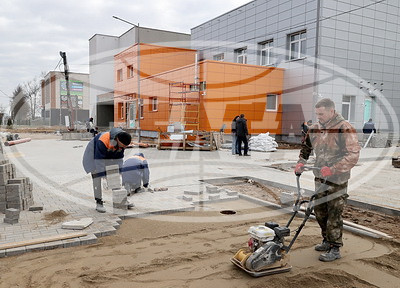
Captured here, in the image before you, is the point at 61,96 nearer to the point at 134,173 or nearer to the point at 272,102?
the point at 272,102

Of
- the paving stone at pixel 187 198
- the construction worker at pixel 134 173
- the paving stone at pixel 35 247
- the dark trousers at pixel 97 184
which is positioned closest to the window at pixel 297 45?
the construction worker at pixel 134 173

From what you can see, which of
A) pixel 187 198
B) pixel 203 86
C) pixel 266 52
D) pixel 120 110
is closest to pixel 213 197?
pixel 187 198

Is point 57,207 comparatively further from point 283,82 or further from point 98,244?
point 283,82

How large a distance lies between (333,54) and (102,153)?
16.8 m

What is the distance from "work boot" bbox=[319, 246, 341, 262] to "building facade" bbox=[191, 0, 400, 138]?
15.8m

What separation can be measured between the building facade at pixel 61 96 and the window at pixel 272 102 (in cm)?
4938

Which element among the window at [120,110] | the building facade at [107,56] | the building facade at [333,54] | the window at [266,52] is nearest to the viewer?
the building facade at [333,54]

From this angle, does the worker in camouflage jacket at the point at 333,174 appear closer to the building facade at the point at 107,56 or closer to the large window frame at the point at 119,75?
the large window frame at the point at 119,75

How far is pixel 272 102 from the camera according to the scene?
20875 mm

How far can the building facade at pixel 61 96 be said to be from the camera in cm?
6475

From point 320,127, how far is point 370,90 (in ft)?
61.5

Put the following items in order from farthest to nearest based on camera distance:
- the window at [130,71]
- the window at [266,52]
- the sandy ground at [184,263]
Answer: the window at [130,71]
the window at [266,52]
the sandy ground at [184,263]

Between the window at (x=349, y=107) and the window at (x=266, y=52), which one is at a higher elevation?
the window at (x=266, y=52)

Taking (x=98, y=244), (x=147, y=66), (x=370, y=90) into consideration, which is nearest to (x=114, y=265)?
(x=98, y=244)
